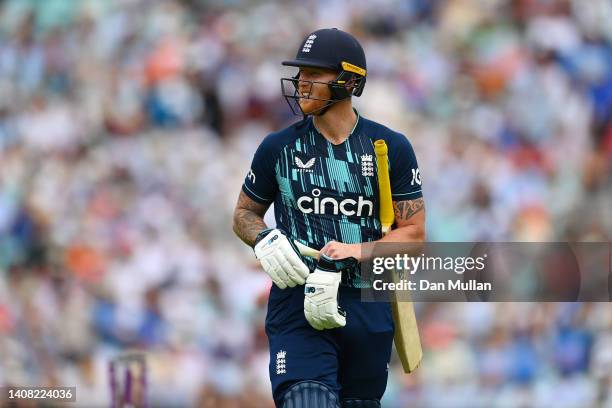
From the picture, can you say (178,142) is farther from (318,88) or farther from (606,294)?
(318,88)

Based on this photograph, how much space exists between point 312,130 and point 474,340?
405cm

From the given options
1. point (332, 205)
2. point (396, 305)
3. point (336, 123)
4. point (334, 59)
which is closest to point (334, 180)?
point (332, 205)

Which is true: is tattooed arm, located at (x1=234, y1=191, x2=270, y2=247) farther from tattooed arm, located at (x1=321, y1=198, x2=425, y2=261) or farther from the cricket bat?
tattooed arm, located at (x1=321, y1=198, x2=425, y2=261)

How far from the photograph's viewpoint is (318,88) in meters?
5.50

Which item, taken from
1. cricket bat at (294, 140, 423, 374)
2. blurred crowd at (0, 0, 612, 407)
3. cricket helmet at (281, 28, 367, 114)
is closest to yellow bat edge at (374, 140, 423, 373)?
cricket bat at (294, 140, 423, 374)

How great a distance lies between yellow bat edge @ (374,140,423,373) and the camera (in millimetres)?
5426

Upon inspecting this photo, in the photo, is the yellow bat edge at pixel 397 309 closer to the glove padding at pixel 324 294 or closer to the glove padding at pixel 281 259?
the glove padding at pixel 324 294

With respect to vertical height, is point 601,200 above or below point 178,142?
below

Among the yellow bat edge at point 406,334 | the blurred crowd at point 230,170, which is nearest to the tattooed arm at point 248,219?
the yellow bat edge at point 406,334

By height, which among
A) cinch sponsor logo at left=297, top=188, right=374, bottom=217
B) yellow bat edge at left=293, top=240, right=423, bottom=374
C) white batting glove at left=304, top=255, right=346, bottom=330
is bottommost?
yellow bat edge at left=293, top=240, right=423, bottom=374

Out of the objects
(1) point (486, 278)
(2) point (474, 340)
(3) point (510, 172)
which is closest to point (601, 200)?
(3) point (510, 172)

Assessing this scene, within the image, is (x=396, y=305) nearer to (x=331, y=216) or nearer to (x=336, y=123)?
(x=331, y=216)

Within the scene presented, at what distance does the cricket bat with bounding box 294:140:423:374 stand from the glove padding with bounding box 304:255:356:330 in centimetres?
12

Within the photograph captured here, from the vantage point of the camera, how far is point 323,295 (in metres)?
5.23
